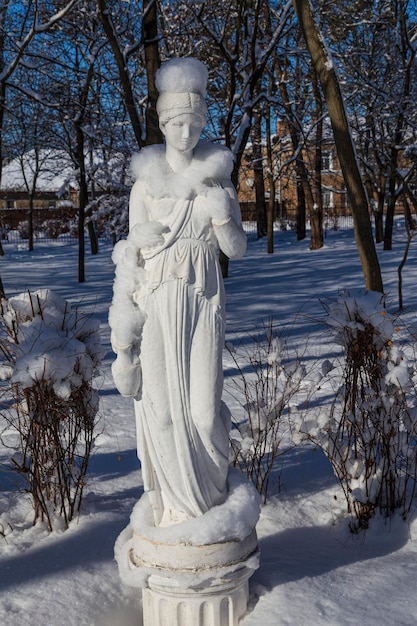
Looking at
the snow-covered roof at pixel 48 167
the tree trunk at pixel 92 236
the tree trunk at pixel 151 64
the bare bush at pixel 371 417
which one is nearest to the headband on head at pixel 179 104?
the bare bush at pixel 371 417

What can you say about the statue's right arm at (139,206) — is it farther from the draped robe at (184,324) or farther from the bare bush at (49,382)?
the bare bush at (49,382)

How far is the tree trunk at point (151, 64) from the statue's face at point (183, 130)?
22.6ft

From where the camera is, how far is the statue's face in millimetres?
3111

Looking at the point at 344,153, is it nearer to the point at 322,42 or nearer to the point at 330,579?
the point at 322,42

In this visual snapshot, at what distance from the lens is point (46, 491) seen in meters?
4.39

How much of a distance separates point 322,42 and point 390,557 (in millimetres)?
4937

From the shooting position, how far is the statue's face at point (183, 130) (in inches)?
122

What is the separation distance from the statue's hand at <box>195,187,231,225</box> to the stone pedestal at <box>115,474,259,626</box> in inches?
50.6

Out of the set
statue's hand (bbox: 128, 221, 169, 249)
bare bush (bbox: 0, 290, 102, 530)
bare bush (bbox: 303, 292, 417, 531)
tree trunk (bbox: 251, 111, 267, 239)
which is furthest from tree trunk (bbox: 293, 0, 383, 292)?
tree trunk (bbox: 251, 111, 267, 239)

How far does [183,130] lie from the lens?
3.12m

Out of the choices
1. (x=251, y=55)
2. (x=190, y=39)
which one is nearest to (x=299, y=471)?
(x=251, y=55)

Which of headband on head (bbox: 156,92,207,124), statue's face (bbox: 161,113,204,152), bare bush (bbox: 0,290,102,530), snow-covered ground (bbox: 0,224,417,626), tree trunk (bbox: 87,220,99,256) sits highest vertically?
headband on head (bbox: 156,92,207,124)

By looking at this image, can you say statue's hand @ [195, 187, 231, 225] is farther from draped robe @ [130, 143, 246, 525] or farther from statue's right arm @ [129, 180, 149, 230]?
statue's right arm @ [129, 180, 149, 230]

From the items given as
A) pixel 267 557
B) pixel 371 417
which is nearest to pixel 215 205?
pixel 371 417
